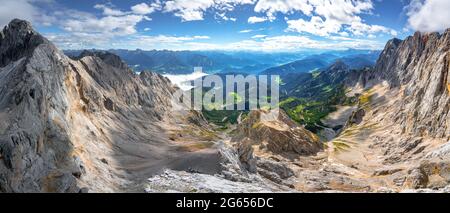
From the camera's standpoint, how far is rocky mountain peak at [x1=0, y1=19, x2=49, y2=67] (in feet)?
481

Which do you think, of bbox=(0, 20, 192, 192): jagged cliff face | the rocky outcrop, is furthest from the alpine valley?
the rocky outcrop

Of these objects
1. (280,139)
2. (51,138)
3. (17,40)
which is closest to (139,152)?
(51,138)

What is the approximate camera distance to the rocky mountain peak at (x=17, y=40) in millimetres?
146750

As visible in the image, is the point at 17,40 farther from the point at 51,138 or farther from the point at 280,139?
the point at 280,139

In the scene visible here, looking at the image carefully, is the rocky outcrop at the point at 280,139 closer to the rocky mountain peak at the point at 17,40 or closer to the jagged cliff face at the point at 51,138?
the jagged cliff face at the point at 51,138

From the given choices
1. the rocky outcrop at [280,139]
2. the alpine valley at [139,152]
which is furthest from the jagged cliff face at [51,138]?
the rocky outcrop at [280,139]

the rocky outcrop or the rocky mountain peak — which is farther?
the rocky outcrop

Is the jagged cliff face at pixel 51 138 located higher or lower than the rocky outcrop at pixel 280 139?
higher

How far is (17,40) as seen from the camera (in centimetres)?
15388

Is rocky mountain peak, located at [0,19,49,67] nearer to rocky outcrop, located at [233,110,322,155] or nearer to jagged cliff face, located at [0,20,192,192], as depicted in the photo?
jagged cliff face, located at [0,20,192,192]
